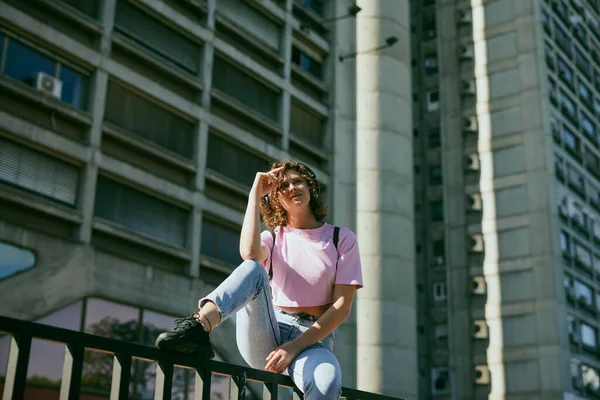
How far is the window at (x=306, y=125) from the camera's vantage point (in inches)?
1193

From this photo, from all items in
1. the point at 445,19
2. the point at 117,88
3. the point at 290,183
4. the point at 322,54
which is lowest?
the point at 290,183

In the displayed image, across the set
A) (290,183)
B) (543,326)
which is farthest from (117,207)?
(543,326)

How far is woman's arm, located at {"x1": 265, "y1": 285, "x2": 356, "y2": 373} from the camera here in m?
4.79

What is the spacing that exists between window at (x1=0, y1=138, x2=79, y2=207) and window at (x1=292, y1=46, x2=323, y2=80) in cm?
1337

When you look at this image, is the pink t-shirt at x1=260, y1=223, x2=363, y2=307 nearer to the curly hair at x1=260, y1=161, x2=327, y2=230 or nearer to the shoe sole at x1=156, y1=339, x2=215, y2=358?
the curly hair at x1=260, y1=161, x2=327, y2=230

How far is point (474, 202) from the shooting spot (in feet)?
146

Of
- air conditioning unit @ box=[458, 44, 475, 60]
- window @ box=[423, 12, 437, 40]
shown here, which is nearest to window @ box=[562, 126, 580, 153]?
air conditioning unit @ box=[458, 44, 475, 60]

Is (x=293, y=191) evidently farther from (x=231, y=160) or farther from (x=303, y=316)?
(x=231, y=160)

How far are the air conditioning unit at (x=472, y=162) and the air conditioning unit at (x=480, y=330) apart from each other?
344 inches

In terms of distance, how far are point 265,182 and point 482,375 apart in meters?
39.2

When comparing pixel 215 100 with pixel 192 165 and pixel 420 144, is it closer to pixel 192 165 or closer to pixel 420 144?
pixel 192 165

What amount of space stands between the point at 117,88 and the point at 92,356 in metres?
7.73

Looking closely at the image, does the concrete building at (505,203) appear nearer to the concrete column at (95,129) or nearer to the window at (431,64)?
the window at (431,64)

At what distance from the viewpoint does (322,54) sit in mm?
33031
